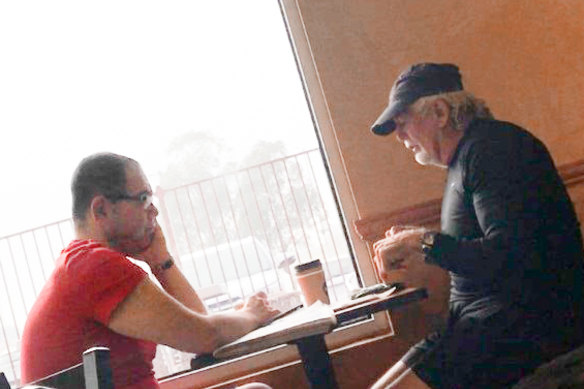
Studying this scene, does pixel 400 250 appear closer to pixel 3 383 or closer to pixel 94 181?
pixel 94 181

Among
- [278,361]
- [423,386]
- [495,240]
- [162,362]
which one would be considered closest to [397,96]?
[495,240]

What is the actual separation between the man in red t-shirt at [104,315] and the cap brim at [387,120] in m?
0.77

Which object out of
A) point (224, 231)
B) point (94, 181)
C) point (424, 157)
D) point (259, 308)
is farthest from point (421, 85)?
point (224, 231)

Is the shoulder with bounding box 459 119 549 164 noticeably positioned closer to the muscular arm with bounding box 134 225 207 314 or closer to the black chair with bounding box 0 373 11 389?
the muscular arm with bounding box 134 225 207 314

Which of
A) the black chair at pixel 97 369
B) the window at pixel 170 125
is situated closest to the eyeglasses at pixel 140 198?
the window at pixel 170 125

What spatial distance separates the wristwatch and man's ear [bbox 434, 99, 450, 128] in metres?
0.43

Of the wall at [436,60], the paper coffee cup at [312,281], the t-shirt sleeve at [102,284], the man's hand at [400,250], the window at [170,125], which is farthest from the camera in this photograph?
the window at [170,125]

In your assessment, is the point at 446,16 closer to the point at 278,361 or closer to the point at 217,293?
the point at 278,361

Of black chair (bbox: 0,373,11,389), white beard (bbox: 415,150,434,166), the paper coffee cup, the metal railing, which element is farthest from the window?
black chair (bbox: 0,373,11,389)

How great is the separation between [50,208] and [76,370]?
119 inches

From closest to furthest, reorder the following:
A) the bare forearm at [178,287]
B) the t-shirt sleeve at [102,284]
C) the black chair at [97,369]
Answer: the black chair at [97,369] → the t-shirt sleeve at [102,284] → the bare forearm at [178,287]

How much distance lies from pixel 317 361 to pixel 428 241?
433 millimetres

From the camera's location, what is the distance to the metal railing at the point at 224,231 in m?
4.14

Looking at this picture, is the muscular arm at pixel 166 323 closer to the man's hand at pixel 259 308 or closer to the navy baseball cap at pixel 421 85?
→ the man's hand at pixel 259 308
